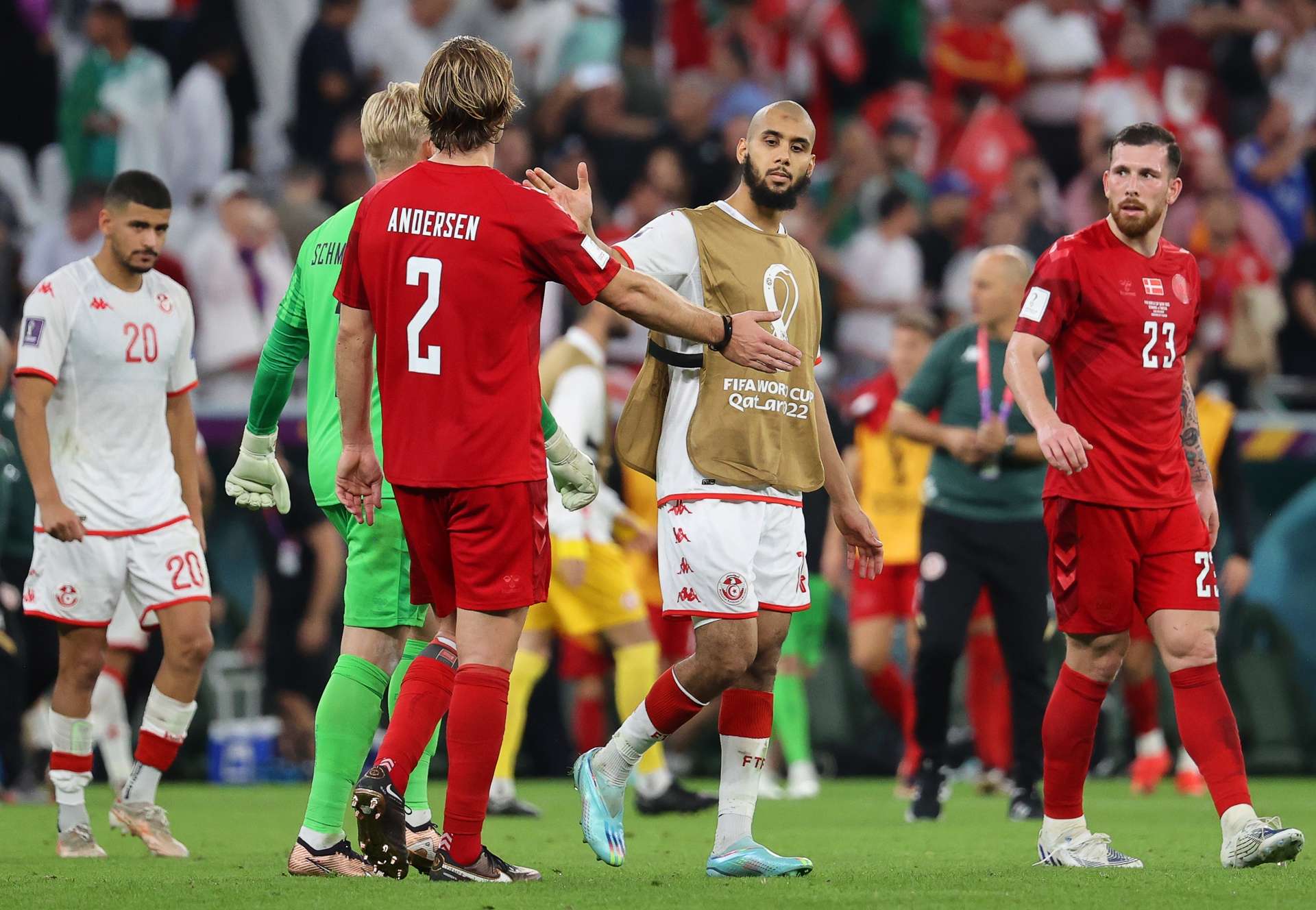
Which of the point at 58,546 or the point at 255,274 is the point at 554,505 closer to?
the point at 58,546

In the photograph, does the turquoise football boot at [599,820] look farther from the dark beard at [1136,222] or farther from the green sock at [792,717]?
the green sock at [792,717]

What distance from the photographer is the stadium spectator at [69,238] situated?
1342cm

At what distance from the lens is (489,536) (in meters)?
5.54

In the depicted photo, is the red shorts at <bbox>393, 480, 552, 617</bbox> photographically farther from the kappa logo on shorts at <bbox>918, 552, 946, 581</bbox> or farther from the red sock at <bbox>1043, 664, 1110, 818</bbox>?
the kappa logo on shorts at <bbox>918, 552, 946, 581</bbox>

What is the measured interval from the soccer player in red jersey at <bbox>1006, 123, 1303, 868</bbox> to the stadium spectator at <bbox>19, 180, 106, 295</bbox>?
855 centimetres

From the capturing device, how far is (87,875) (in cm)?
646

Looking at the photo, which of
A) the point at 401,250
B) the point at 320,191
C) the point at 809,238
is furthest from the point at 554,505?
the point at 809,238

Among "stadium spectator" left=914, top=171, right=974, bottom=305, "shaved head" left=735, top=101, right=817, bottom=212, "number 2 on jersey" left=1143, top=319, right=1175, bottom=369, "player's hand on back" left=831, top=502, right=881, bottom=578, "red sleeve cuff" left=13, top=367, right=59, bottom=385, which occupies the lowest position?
"player's hand on back" left=831, top=502, right=881, bottom=578

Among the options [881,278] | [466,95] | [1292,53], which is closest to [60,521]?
[466,95]

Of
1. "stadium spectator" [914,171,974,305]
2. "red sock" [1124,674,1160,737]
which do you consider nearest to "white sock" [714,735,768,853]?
"red sock" [1124,674,1160,737]

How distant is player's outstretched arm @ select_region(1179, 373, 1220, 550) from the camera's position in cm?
687

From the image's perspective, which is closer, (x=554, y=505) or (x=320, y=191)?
(x=554, y=505)

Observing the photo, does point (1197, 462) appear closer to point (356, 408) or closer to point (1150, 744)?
point (356, 408)

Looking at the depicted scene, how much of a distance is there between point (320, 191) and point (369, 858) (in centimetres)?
979
